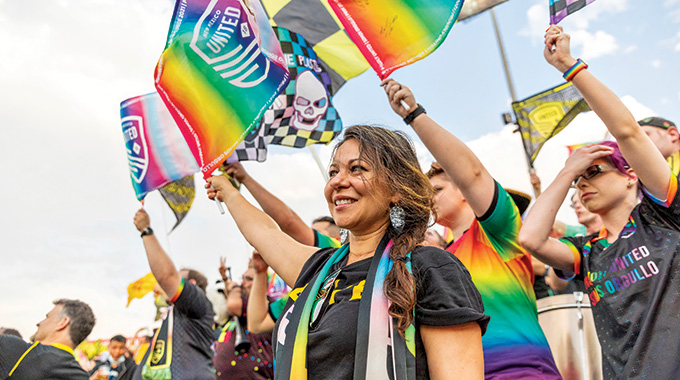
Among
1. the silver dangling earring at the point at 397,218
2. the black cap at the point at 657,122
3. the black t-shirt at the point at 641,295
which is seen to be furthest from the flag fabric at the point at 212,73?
the black cap at the point at 657,122

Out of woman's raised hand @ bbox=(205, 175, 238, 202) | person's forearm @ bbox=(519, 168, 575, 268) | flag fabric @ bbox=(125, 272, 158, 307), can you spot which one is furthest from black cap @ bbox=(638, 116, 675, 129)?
flag fabric @ bbox=(125, 272, 158, 307)

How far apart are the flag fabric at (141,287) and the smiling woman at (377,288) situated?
5.15 meters

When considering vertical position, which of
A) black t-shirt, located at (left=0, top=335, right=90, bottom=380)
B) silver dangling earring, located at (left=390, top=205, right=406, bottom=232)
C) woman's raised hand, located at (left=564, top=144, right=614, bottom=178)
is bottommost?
black t-shirt, located at (left=0, top=335, right=90, bottom=380)

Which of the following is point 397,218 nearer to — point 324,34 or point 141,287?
point 324,34

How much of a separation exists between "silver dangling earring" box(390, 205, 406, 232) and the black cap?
7.10 ft

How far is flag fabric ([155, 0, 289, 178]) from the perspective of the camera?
2.86 m

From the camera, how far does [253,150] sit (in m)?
3.61

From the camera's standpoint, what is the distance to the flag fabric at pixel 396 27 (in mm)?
2479

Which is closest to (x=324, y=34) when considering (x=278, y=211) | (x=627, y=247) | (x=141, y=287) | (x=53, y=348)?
(x=278, y=211)

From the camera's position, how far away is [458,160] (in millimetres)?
2273

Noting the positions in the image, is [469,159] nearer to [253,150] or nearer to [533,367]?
[533,367]

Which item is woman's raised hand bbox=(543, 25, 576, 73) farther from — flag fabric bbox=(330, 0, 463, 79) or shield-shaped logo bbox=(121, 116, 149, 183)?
shield-shaped logo bbox=(121, 116, 149, 183)

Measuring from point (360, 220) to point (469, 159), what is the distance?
647 mm

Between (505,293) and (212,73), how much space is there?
1.85 m
